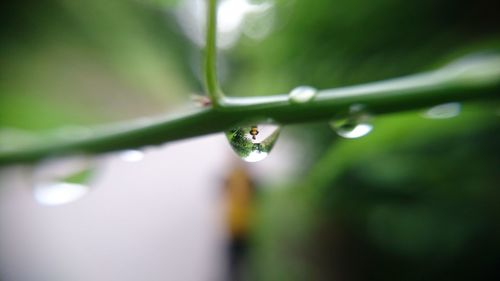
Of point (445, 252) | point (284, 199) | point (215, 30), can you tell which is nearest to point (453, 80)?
point (215, 30)

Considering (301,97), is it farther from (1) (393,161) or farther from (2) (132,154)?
(1) (393,161)

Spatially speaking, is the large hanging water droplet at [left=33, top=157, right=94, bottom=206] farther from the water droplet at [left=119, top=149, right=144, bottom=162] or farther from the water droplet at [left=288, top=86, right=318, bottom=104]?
the water droplet at [left=288, top=86, right=318, bottom=104]

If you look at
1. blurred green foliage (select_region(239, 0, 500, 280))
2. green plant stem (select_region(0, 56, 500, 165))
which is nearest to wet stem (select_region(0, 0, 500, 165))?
green plant stem (select_region(0, 56, 500, 165))

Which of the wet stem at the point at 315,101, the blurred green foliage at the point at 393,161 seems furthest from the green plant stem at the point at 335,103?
the blurred green foliage at the point at 393,161

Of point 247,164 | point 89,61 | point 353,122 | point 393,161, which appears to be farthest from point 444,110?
point 89,61

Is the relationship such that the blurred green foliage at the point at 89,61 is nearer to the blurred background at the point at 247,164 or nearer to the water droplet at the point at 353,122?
the blurred background at the point at 247,164

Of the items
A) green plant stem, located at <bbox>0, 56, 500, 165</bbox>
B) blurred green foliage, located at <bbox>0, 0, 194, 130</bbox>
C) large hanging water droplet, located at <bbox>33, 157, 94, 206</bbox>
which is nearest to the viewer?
green plant stem, located at <bbox>0, 56, 500, 165</bbox>

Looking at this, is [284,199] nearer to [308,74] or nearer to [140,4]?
[308,74]
